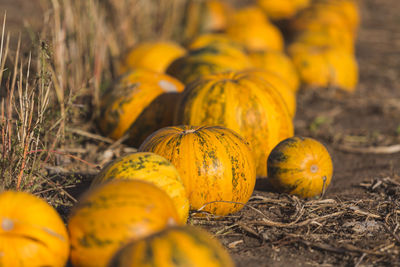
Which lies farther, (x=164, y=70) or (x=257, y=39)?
(x=257, y=39)

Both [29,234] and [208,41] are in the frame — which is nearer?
[29,234]

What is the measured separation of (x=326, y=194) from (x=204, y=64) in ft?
6.46

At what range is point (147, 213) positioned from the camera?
238 centimetres

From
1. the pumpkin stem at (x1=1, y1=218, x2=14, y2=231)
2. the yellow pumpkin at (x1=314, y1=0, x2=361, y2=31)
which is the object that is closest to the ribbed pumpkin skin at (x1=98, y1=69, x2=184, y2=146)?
the pumpkin stem at (x1=1, y1=218, x2=14, y2=231)

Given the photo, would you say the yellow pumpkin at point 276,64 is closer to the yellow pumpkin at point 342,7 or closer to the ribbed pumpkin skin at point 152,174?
the yellow pumpkin at point 342,7

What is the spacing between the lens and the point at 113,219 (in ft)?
7.82

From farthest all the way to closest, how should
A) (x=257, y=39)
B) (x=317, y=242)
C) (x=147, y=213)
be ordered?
1. (x=257, y=39)
2. (x=317, y=242)
3. (x=147, y=213)

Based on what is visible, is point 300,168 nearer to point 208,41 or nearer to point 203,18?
point 208,41

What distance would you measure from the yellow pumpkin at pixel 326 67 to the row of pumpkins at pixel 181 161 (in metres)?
0.01

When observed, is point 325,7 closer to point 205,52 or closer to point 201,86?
point 205,52

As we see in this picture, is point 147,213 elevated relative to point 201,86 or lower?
lower

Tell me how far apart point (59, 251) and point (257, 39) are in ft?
19.4

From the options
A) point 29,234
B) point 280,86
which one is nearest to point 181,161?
point 29,234

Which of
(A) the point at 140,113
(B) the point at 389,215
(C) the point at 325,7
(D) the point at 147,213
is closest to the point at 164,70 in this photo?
(A) the point at 140,113
